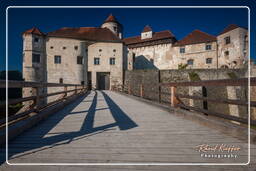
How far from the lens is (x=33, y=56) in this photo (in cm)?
→ 2173

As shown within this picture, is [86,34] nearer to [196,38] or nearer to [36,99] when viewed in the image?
[196,38]

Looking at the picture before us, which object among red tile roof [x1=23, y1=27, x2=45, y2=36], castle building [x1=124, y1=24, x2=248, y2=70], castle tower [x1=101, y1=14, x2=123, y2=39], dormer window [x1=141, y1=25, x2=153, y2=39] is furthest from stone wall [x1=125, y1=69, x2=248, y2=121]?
castle tower [x1=101, y1=14, x2=123, y2=39]

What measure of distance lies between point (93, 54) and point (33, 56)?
873cm

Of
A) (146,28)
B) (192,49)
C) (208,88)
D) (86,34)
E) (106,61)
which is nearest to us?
(208,88)

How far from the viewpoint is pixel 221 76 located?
19.3 meters

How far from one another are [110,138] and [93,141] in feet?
0.89

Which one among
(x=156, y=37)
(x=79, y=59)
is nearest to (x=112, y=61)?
(x=79, y=59)

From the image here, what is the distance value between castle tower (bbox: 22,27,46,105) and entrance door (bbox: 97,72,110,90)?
844 centimetres

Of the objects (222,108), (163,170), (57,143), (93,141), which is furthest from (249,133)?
(222,108)

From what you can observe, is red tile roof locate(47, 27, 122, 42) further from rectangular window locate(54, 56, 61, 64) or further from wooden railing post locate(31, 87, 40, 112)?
wooden railing post locate(31, 87, 40, 112)

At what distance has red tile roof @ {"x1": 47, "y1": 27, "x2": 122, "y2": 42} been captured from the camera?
2402cm

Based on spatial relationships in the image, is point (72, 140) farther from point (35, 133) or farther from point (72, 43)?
point (72, 43)

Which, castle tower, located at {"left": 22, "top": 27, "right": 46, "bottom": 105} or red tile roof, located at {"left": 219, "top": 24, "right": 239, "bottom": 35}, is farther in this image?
red tile roof, located at {"left": 219, "top": 24, "right": 239, "bottom": 35}

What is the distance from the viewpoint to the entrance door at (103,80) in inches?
989
